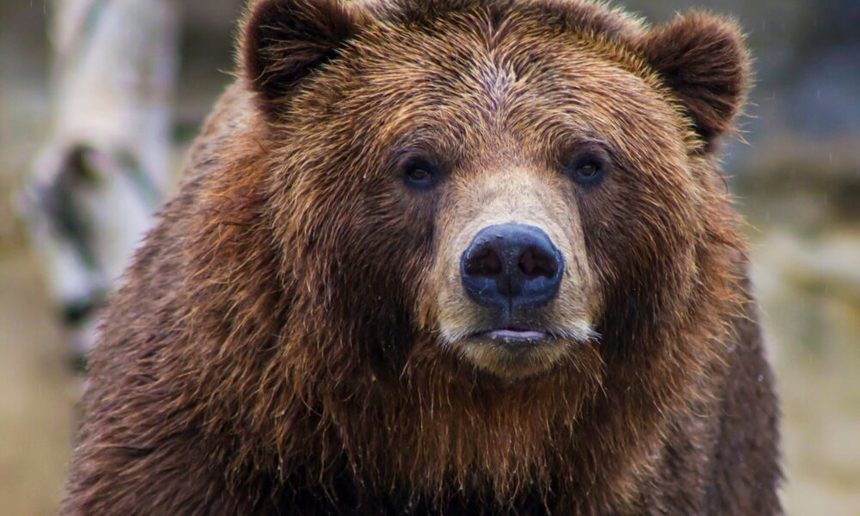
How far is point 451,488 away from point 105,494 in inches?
46.3

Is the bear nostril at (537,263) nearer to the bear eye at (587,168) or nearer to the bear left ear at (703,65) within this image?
the bear eye at (587,168)

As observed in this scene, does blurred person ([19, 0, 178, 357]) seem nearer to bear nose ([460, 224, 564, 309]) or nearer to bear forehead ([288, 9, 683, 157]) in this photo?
bear forehead ([288, 9, 683, 157])

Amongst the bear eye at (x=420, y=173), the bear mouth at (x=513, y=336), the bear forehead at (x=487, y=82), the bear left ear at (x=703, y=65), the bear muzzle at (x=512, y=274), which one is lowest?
the bear mouth at (x=513, y=336)

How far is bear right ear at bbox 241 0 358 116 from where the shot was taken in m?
4.70

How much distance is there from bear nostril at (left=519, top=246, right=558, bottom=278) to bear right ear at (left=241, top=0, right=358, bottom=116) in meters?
1.22

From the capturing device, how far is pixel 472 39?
478 cm

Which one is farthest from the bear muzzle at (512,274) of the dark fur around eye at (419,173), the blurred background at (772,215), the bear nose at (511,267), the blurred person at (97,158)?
the blurred background at (772,215)

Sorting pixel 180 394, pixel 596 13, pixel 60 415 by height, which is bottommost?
pixel 60 415

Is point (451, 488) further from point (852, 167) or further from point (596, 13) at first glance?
point (852, 167)

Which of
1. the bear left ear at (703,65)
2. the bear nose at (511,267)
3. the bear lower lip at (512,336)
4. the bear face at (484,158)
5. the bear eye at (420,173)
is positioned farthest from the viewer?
the bear left ear at (703,65)

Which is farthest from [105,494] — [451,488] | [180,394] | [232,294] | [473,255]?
[473,255]

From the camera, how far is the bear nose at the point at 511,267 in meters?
3.99

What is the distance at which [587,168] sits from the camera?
457cm

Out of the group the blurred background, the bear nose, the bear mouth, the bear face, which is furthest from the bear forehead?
the blurred background
